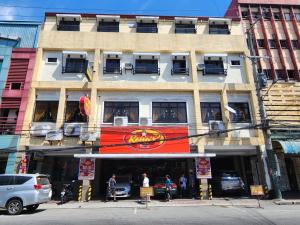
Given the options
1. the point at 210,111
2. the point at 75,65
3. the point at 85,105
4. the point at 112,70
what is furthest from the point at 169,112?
the point at 75,65

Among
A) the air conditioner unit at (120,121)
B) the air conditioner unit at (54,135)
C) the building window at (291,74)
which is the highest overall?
the building window at (291,74)

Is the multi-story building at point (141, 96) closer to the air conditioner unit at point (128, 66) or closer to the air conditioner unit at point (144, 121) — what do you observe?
the air conditioner unit at point (128, 66)

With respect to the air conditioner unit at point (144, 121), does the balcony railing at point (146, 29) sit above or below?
above

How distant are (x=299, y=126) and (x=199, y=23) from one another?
11787mm

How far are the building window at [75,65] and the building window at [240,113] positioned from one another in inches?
→ 470

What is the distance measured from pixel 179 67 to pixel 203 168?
8380 mm

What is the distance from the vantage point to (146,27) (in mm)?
22797

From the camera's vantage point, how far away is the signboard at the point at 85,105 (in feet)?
58.0

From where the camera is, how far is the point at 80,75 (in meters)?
20.5

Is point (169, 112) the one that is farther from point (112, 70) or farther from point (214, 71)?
point (112, 70)

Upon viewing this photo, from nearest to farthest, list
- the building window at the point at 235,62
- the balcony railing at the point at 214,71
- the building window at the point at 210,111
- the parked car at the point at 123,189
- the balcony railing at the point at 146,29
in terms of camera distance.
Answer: the parked car at the point at 123,189
the building window at the point at 210,111
the balcony railing at the point at 214,71
the building window at the point at 235,62
the balcony railing at the point at 146,29

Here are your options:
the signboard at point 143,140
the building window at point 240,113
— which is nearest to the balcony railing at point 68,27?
the signboard at point 143,140

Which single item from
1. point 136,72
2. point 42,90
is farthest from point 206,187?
point 42,90

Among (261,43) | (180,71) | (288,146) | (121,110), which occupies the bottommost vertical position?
(288,146)
